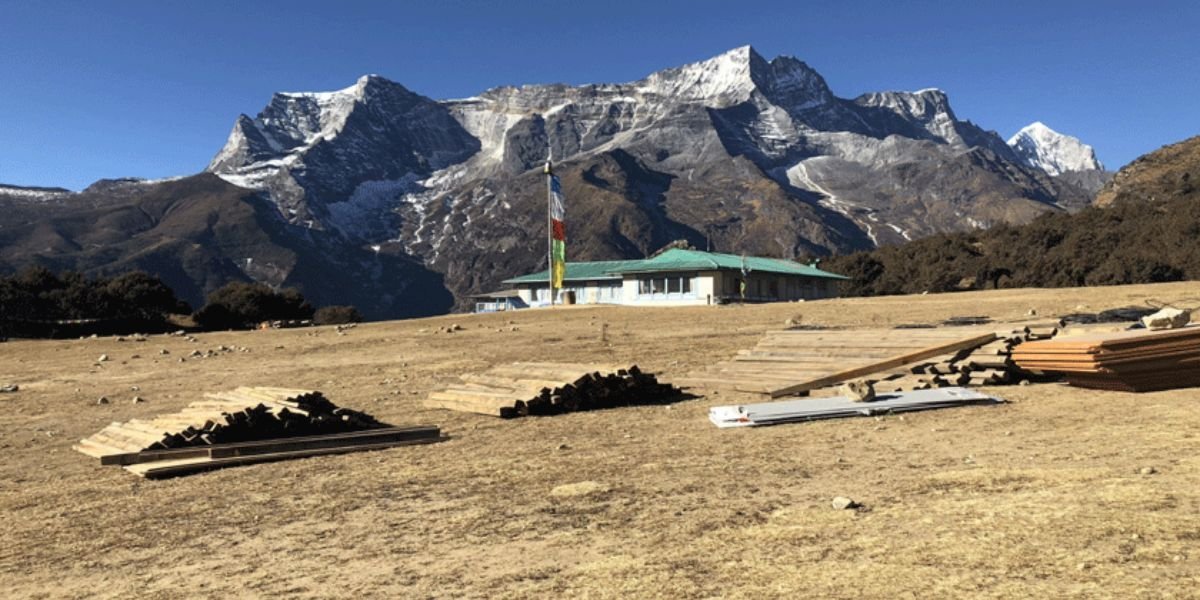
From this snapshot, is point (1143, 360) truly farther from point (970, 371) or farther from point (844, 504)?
point (844, 504)

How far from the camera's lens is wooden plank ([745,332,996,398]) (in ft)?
49.9

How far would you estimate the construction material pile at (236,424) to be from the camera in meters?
11.6

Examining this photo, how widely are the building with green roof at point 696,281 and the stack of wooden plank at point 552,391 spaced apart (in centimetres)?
3868

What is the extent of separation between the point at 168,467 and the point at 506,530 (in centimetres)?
566

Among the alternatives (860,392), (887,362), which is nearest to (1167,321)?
(887,362)

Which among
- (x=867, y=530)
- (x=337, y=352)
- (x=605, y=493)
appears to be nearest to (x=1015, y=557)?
(x=867, y=530)

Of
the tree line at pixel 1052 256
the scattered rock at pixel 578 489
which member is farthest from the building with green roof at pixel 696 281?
the scattered rock at pixel 578 489

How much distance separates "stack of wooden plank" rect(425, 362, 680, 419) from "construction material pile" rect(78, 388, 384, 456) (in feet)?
7.55

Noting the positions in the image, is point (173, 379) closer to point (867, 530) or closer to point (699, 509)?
point (699, 509)

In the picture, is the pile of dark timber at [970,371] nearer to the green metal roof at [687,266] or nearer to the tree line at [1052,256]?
the green metal roof at [687,266]

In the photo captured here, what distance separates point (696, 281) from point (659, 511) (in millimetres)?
53429

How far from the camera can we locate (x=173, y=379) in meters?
22.0

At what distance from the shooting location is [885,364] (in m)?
15.6

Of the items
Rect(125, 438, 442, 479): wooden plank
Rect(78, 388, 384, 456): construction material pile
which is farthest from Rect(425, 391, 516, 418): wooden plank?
Rect(125, 438, 442, 479): wooden plank
